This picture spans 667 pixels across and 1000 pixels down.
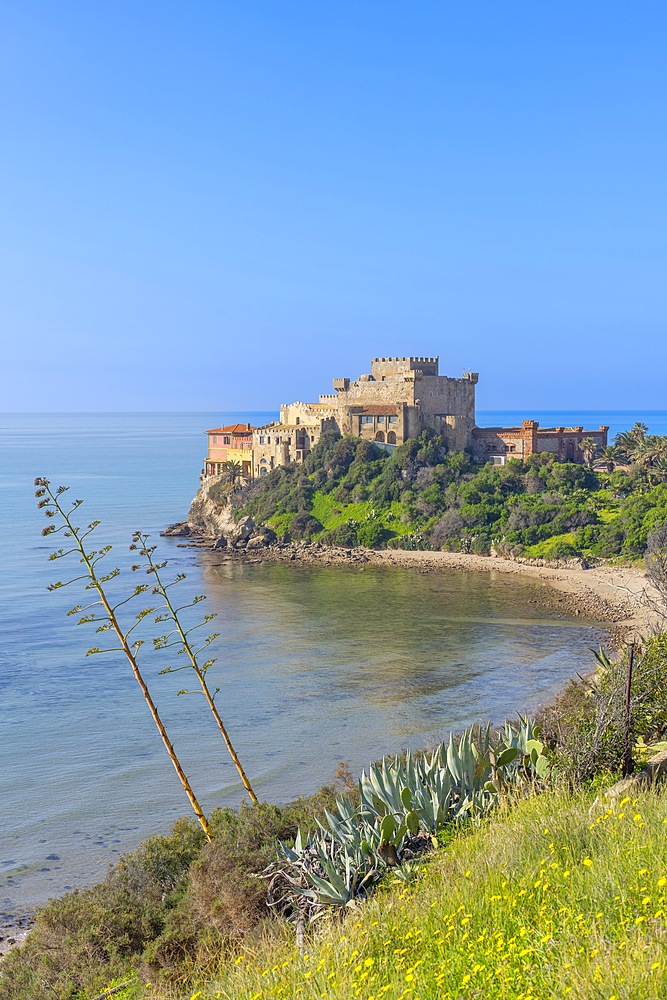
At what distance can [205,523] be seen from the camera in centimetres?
7506

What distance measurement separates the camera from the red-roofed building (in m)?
79.1

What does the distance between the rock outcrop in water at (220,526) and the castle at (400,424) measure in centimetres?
401

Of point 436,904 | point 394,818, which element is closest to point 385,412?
point 394,818

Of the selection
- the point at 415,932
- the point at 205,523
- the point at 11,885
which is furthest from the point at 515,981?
the point at 205,523

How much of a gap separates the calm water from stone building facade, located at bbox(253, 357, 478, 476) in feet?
62.7

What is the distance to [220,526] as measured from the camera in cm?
7275

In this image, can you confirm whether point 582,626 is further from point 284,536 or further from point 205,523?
point 205,523

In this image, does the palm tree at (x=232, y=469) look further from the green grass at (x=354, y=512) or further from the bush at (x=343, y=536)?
the bush at (x=343, y=536)

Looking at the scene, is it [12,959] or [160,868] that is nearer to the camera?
[12,959]

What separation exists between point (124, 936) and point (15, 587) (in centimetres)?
4568

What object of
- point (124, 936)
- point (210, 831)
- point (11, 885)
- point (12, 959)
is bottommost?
point (11, 885)

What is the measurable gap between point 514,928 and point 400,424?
6700 cm

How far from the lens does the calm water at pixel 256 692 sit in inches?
862

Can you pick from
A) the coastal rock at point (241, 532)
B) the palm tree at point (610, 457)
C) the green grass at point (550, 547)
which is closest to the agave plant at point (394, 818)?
the green grass at point (550, 547)
